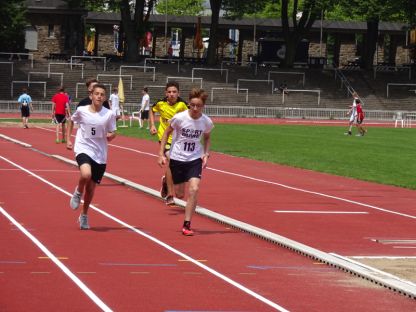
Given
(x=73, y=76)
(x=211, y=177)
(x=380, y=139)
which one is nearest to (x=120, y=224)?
(x=211, y=177)

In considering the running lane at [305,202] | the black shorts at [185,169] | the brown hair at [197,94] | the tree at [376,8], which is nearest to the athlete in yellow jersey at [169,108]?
the running lane at [305,202]

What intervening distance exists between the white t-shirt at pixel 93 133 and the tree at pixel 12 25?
65.9m

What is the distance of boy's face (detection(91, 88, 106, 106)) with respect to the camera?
1519 cm

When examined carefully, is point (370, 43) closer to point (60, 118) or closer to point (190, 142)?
point (60, 118)

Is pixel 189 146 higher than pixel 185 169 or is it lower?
higher

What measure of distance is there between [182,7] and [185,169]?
370 ft

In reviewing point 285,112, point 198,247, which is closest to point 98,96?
point 198,247

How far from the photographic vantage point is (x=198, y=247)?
45.3ft

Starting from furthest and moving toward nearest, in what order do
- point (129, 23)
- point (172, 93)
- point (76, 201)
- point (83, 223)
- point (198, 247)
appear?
1. point (129, 23)
2. point (172, 93)
3. point (76, 201)
4. point (83, 223)
5. point (198, 247)

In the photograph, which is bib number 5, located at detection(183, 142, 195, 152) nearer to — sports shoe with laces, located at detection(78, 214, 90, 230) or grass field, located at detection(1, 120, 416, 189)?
sports shoe with laces, located at detection(78, 214, 90, 230)

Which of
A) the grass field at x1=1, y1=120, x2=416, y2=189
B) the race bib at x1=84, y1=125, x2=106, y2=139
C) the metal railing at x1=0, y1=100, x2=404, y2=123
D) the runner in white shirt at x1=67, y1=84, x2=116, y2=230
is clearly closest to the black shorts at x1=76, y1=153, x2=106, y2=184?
the runner in white shirt at x1=67, y1=84, x2=116, y2=230

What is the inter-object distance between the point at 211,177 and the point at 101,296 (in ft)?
50.4

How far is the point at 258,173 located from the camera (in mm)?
27156

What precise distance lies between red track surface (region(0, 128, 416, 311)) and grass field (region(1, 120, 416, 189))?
4280 mm
